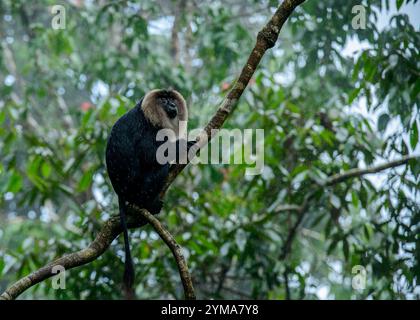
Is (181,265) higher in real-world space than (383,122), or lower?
lower

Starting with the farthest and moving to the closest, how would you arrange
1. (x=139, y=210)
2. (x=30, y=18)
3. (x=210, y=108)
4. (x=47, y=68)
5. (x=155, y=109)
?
(x=30, y=18), (x=47, y=68), (x=210, y=108), (x=155, y=109), (x=139, y=210)

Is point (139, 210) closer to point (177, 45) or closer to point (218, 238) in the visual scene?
point (218, 238)

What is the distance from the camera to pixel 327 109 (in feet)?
18.6

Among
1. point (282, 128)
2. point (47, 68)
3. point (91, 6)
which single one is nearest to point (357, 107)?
point (282, 128)

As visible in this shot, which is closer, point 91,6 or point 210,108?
point 210,108

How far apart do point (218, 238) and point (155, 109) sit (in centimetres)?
155

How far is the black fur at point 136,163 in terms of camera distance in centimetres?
411

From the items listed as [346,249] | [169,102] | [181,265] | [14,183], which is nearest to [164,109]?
[169,102]

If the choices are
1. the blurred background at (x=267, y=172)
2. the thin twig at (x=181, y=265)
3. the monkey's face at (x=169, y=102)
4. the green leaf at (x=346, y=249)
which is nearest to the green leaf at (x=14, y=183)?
the blurred background at (x=267, y=172)

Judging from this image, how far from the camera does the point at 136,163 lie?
4.23 metres

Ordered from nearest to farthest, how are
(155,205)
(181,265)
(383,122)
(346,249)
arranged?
1. (181,265)
2. (155,205)
3. (383,122)
4. (346,249)

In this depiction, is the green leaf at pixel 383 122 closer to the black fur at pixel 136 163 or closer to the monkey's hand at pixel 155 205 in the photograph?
the black fur at pixel 136 163

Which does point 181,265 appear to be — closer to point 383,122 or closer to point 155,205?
point 155,205

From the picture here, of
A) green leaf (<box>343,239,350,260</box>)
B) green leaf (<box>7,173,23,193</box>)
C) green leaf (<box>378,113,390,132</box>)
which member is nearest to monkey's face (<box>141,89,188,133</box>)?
green leaf (<box>7,173,23,193</box>)
